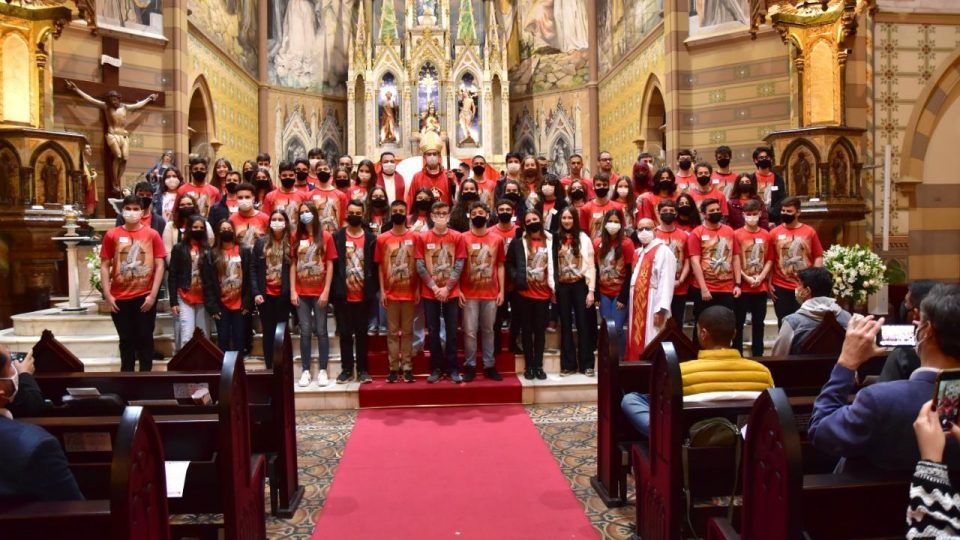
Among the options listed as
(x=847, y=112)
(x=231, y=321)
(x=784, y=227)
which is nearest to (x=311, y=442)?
(x=231, y=321)

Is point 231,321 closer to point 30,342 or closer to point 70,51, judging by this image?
point 30,342

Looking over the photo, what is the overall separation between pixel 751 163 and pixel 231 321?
31.8 ft

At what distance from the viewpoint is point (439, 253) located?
7.36m

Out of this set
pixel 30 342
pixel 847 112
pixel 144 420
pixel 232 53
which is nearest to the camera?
pixel 144 420

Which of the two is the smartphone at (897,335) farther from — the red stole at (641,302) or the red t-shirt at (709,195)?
the red t-shirt at (709,195)

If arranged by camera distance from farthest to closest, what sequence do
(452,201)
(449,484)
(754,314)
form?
(452,201) < (754,314) < (449,484)

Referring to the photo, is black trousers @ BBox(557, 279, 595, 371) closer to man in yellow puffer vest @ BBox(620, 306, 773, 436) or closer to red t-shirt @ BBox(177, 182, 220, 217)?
man in yellow puffer vest @ BBox(620, 306, 773, 436)

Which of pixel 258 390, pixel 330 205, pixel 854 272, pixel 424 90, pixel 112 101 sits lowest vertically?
pixel 258 390

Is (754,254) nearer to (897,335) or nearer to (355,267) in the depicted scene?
(355,267)

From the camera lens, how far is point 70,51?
40.5 feet

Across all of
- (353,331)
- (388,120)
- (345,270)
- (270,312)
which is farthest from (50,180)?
(388,120)

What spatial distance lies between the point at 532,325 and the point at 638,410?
3.08m

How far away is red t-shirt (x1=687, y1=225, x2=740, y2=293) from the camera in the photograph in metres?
7.56

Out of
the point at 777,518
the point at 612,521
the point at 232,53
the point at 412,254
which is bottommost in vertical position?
the point at 612,521
